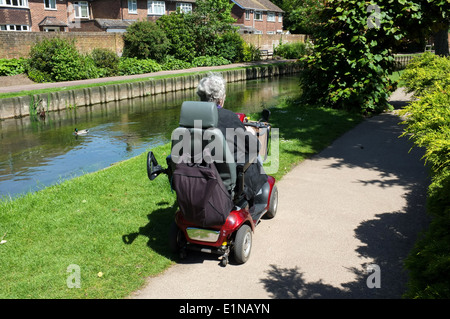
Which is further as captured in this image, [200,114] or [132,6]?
[132,6]

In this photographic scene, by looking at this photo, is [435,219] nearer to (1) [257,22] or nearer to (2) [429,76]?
(2) [429,76]

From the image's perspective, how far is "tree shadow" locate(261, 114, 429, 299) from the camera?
3.92m

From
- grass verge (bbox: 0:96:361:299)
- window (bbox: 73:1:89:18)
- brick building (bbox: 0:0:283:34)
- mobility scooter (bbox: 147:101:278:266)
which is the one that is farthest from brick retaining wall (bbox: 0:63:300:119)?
window (bbox: 73:1:89:18)

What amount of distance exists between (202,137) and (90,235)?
2.01m

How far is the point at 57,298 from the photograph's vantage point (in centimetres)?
382

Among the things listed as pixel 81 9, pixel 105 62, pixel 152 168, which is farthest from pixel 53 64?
pixel 152 168

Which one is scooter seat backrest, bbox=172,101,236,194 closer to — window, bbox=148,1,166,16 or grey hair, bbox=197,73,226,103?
grey hair, bbox=197,73,226,103

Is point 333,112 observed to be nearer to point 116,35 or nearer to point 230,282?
point 230,282

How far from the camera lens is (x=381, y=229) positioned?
517 centimetres

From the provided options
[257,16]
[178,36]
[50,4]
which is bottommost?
[178,36]

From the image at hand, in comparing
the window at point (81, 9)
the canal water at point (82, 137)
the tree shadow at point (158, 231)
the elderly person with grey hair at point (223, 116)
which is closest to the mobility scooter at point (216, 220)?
the elderly person with grey hair at point (223, 116)

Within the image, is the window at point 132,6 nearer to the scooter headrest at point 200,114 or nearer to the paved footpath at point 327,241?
the paved footpath at point 327,241

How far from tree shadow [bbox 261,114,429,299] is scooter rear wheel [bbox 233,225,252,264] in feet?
1.05

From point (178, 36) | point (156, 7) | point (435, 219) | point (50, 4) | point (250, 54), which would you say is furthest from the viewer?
point (156, 7)
